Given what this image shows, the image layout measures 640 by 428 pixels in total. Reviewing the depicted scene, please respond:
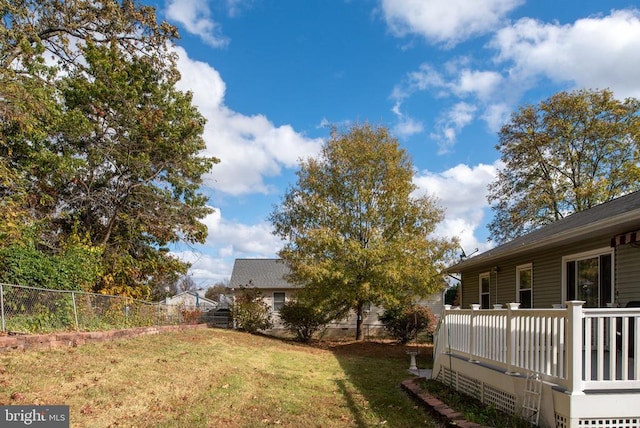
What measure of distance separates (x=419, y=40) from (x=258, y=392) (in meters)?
10.3

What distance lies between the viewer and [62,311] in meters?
10.5

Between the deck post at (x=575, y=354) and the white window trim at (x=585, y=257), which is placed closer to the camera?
the deck post at (x=575, y=354)

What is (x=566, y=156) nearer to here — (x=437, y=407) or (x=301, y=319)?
(x=301, y=319)

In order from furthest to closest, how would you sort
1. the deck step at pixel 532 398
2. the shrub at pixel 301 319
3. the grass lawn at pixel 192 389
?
the shrub at pixel 301 319 → the grass lawn at pixel 192 389 → the deck step at pixel 532 398

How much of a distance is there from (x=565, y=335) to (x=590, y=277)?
5012 mm

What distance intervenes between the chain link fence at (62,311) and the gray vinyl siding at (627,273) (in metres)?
11.1

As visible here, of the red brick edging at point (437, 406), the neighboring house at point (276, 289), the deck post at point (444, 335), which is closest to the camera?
the red brick edging at point (437, 406)

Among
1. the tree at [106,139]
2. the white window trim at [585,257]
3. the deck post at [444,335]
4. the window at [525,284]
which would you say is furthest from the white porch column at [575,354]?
the tree at [106,139]

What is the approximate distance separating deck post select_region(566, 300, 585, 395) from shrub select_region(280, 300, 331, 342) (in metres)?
15.0

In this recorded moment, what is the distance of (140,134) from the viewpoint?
17.2 meters

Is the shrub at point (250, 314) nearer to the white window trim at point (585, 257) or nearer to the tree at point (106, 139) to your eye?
the tree at point (106, 139)

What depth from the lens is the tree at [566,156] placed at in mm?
22141

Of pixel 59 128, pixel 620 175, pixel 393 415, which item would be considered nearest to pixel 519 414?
pixel 393 415

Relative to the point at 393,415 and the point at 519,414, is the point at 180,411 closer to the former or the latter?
the point at 393,415
